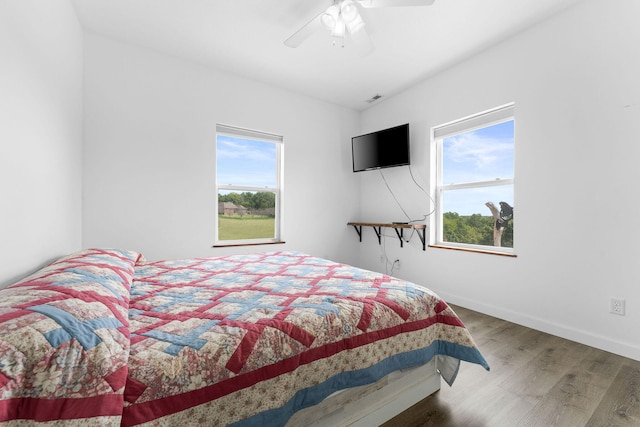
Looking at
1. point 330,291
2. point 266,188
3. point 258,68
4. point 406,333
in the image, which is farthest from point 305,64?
point 406,333

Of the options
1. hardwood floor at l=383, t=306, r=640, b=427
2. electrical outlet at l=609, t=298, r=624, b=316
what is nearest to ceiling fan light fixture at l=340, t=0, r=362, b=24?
hardwood floor at l=383, t=306, r=640, b=427

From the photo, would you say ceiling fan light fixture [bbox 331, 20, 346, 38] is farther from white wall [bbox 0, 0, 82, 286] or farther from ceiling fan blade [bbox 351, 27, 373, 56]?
white wall [bbox 0, 0, 82, 286]

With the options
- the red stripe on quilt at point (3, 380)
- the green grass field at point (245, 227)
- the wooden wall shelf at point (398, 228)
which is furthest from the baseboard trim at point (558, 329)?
the red stripe on quilt at point (3, 380)

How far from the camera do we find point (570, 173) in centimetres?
228

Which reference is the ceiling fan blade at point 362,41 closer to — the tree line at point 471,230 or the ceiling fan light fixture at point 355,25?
the ceiling fan light fixture at point 355,25

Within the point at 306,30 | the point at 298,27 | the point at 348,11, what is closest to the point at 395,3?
the point at 348,11

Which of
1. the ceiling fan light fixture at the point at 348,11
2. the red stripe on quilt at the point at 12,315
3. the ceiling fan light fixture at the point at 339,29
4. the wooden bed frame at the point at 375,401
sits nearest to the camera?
the red stripe on quilt at the point at 12,315

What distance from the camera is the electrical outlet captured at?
2039 mm

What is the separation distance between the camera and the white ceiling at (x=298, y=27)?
2.23 metres

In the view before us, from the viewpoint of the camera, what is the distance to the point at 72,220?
2211mm

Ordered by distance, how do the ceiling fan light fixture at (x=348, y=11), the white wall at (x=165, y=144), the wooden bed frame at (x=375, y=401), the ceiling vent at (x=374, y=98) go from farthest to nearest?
1. the ceiling vent at (x=374, y=98)
2. the white wall at (x=165, y=144)
3. the ceiling fan light fixture at (x=348, y=11)
4. the wooden bed frame at (x=375, y=401)

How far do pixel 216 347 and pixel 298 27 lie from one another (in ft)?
8.59

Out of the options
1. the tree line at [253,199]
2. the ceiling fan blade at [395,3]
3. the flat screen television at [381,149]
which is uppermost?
the ceiling fan blade at [395,3]

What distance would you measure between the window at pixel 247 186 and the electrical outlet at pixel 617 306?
125 inches
